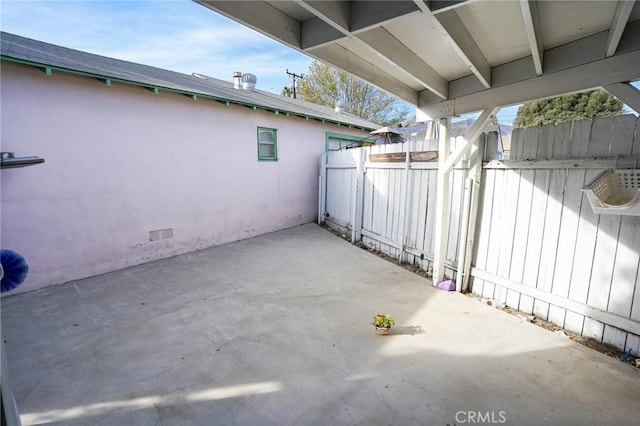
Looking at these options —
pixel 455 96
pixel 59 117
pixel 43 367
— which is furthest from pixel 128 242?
pixel 455 96

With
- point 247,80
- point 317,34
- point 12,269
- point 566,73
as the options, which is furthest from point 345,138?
point 12,269

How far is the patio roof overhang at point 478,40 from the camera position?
1930 mm

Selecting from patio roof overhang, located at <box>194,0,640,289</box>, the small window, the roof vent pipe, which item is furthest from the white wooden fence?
the roof vent pipe

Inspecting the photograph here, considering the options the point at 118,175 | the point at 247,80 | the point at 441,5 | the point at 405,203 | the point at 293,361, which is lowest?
the point at 293,361

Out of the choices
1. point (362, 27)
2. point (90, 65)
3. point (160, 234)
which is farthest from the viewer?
point (160, 234)

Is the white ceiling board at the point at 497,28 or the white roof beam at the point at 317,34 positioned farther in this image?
the white roof beam at the point at 317,34

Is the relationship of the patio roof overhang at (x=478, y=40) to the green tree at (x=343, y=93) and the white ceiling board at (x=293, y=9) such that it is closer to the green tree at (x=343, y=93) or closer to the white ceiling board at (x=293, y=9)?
the white ceiling board at (x=293, y=9)

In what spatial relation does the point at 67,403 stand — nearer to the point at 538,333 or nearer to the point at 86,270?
the point at 86,270

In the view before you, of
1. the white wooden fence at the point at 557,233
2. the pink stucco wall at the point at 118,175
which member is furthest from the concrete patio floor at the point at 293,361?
the pink stucco wall at the point at 118,175

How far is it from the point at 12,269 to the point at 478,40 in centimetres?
→ 371

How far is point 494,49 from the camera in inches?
106

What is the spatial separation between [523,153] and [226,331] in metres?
3.65

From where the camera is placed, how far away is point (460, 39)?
2307 millimetres

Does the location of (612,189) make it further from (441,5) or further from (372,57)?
(372,57)
